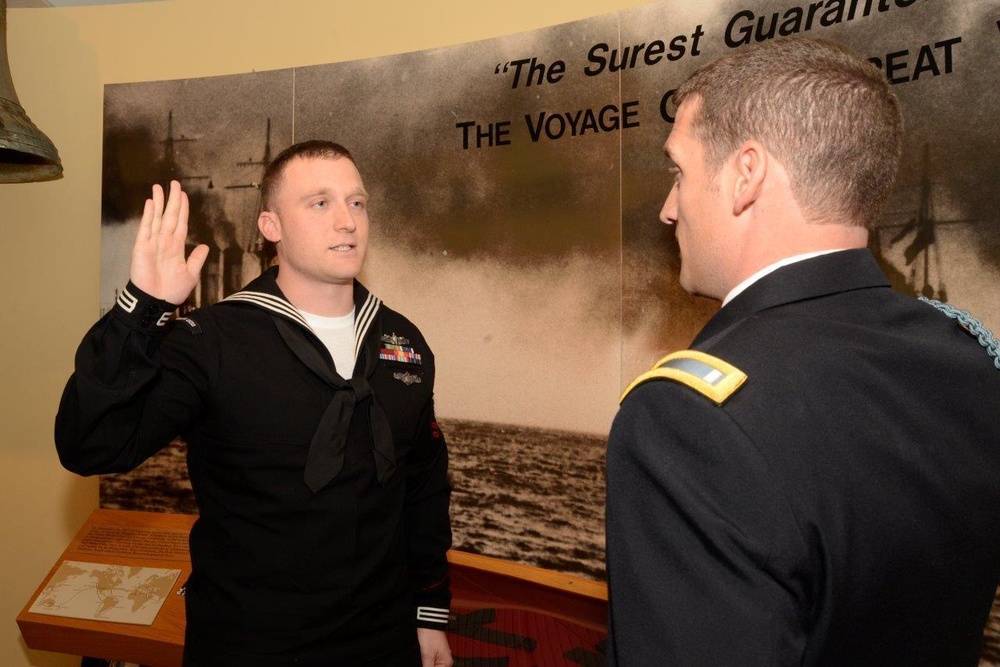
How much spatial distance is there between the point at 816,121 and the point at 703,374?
39 centimetres

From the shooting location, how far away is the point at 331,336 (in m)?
1.89

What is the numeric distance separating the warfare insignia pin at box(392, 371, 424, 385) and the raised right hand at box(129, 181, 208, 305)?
61 cm

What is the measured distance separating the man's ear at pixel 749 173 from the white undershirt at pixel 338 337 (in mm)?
1159

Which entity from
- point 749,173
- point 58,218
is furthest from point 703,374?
point 58,218

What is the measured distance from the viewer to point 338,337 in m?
1.89

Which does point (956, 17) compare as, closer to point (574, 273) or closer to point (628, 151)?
point (628, 151)

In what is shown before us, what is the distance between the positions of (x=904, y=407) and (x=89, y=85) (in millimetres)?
3689

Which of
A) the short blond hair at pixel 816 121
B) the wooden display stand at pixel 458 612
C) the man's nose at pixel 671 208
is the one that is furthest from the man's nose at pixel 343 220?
the wooden display stand at pixel 458 612

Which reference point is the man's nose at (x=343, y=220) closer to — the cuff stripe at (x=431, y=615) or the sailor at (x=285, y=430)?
the sailor at (x=285, y=430)

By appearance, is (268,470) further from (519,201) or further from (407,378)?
(519,201)

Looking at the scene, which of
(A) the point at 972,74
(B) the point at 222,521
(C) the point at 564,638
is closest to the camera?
(B) the point at 222,521

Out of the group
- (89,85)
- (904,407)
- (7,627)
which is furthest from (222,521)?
(89,85)

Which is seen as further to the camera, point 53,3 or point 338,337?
point 53,3

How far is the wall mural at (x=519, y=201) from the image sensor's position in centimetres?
223
